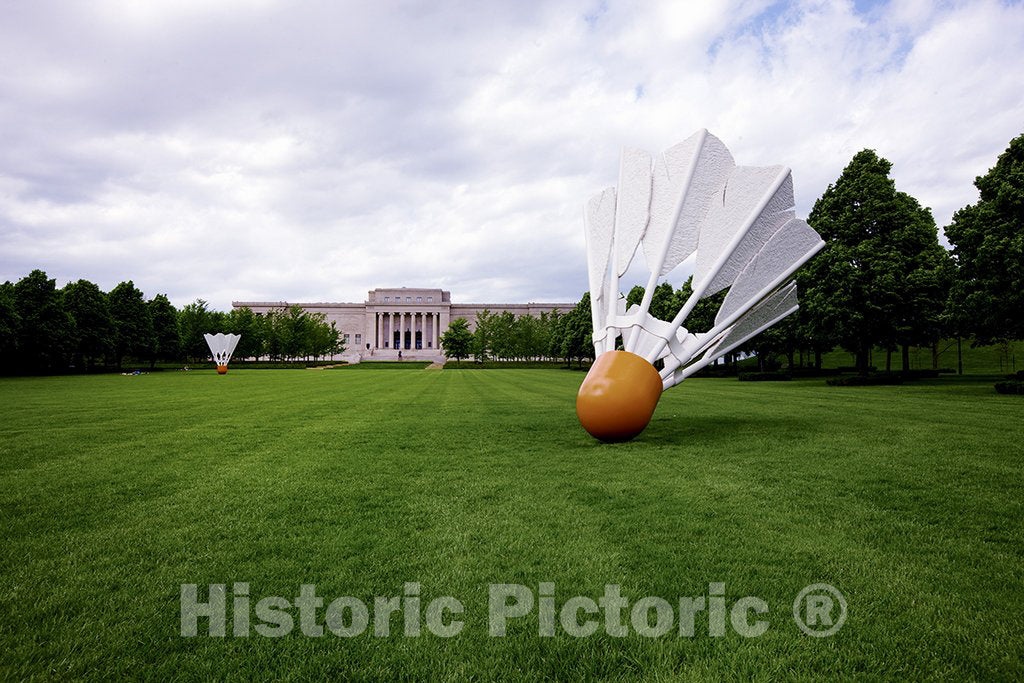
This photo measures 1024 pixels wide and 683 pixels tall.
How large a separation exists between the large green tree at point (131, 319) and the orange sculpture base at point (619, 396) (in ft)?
166

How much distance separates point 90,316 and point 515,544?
50.5 metres

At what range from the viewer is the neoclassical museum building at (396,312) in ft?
343

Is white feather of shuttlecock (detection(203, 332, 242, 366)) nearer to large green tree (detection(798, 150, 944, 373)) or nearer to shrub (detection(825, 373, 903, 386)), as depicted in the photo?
large green tree (detection(798, 150, 944, 373))

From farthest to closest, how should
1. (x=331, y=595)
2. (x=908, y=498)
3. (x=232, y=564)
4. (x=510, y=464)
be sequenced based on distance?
(x=510, y=464) → (x=908, y=498) → (x=232, y=564) → (x=331, y=595)

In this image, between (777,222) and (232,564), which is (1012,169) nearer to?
(777,222)

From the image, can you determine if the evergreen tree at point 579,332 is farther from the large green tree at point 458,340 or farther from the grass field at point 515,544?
the grass field at point 515,544

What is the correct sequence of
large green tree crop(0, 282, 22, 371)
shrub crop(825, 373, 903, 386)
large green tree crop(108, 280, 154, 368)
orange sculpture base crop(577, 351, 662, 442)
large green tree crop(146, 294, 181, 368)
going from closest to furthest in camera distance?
1. orange sculpture base crop(577, 351, 662, 442)
2. shrub crop(825, 373, 903, 386)
3. large green tree crop(0, 282, 22, 371)
4. large green tree crop(108, 280, 154, 368)
5. large green tree crop(146, 294, 181, 368)

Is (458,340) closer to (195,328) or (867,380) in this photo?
(195,328)

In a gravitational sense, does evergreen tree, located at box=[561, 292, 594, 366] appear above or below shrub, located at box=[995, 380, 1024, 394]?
above

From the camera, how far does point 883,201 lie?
23703 mm

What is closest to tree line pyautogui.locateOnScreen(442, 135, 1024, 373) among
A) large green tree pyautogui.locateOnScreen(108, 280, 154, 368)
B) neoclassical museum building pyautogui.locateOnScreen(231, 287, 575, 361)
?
large green tree pyautogui.locateOnScreen(108, 280, 154, 368)

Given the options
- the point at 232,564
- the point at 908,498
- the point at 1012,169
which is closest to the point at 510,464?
the point at 232,564

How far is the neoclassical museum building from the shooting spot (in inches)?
4114

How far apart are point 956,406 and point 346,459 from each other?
14.8 metres
